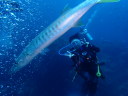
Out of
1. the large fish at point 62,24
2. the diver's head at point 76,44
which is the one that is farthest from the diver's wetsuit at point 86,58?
the large fish at point 62,24

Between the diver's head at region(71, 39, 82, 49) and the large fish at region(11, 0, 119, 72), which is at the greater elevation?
the diver's head at region(71, 39, 82, 49)

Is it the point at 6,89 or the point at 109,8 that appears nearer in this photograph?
the point at 6,89

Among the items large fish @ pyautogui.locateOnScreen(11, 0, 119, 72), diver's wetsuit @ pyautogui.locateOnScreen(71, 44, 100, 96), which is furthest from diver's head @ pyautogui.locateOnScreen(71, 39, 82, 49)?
large fish @ pyautogui.locateOnScreen(11, 0, 119, 72)

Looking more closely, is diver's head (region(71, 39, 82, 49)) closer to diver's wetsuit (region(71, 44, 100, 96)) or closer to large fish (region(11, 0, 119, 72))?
diver's wetsuit (region(71, 44, 100, 96))

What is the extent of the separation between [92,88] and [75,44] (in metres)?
2.22

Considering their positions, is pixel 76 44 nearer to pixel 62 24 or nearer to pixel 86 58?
pixel 86 58

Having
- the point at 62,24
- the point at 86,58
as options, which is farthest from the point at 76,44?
→ the point at 62,24

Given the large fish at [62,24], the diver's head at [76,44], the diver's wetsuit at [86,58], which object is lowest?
the large fish at [62,24]

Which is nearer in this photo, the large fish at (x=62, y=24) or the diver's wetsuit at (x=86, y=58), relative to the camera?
the large fish at (x=62, y=24)

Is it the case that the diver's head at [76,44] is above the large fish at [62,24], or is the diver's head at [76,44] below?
above

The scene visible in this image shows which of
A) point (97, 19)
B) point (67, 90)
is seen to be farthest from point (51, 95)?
point (97, 19)

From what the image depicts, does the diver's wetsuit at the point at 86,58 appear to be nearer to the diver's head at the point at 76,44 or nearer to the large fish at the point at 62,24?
the diver's head at the point at 76,44

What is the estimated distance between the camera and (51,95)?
26.9ft

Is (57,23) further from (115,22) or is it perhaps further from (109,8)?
(109,8)
